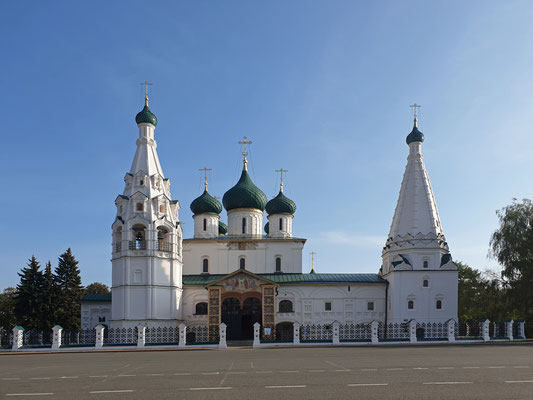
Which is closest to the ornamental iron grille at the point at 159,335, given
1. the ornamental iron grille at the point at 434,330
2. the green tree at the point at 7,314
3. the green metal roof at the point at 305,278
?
the green metal roof at the point at 305,278

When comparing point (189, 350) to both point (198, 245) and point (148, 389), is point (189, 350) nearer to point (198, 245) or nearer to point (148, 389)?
point (198, 245)

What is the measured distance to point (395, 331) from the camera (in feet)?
104

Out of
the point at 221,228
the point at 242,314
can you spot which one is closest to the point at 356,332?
the point at 242,314

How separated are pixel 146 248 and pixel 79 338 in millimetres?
6374

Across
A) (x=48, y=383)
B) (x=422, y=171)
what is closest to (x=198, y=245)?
(x=422, y=171)

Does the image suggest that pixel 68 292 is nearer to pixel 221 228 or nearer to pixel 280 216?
pixel 221 228

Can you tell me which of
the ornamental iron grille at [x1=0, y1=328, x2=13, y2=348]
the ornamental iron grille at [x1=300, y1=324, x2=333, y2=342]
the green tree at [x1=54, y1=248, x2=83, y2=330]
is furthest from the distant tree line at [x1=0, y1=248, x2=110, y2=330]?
the ornamental iron grille at [x1=300, y1=324, x2=333, y2=342]

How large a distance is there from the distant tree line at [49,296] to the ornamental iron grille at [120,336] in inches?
392

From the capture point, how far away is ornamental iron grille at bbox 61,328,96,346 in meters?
30.0

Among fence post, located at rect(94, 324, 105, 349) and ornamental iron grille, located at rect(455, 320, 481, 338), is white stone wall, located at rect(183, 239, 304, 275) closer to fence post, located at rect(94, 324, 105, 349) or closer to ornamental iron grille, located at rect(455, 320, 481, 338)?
fence post, located at rect(94, 324, 105, 349)

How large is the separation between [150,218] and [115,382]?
2229 cm

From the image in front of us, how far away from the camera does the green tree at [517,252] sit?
31.7 meters

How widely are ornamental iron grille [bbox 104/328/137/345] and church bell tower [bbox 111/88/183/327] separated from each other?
640 mm

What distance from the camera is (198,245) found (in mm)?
38562
